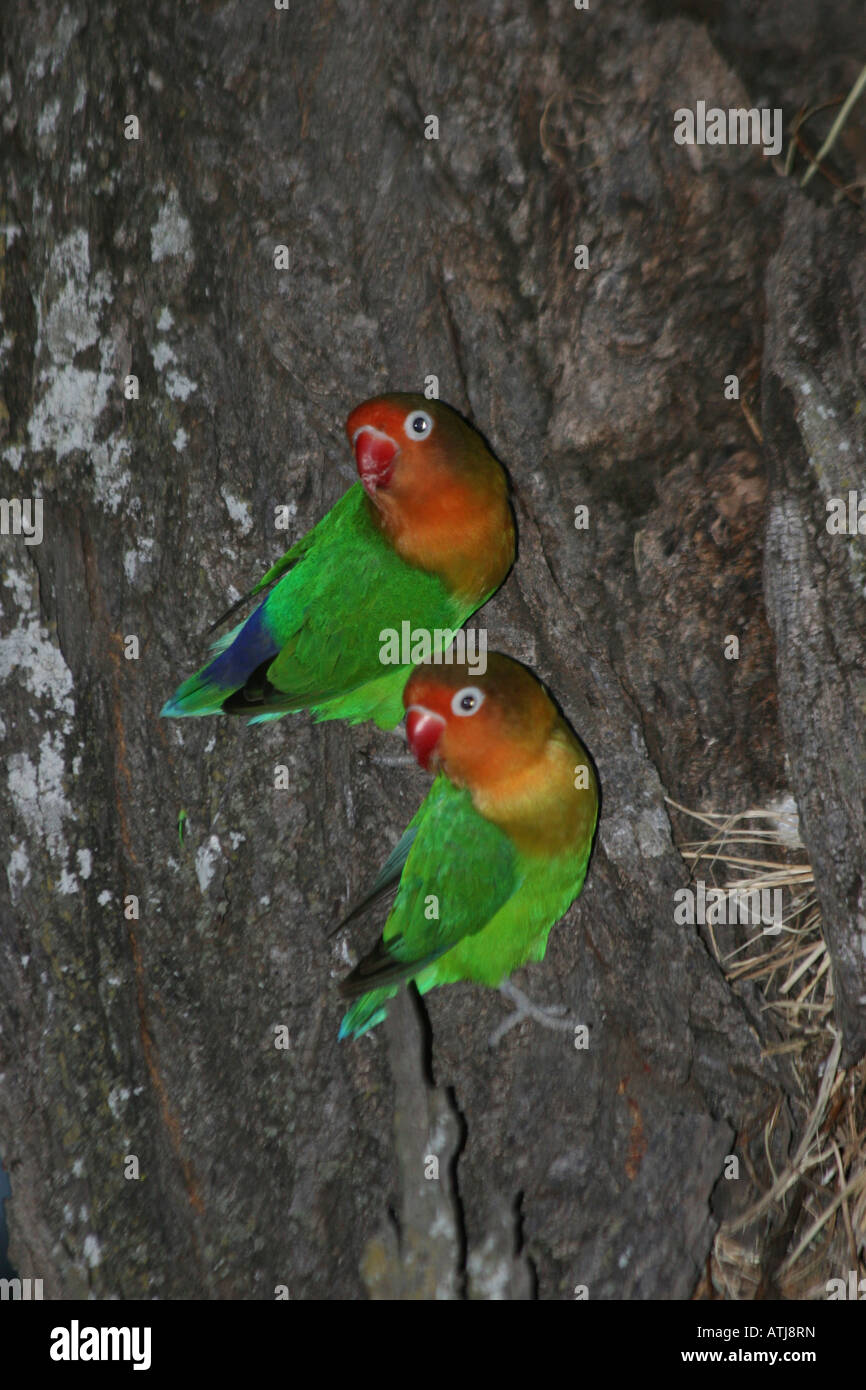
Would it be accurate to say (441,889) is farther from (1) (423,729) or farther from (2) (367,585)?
(2) (367,585)

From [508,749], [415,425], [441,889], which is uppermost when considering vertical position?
[415,425]

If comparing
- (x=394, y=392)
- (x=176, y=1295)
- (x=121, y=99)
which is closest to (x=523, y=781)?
(x=394, y=392)

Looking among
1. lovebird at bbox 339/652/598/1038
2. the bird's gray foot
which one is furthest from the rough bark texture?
lovebird at bbox 339/652/598/1038

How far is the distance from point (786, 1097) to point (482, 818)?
3.57ft

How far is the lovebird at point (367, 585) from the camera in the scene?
2234 mm

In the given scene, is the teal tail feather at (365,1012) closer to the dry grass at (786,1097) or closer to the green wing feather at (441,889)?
the green wing feather at (441,889)

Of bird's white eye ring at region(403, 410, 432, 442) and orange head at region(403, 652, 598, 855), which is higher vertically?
bird's white eye ring at region(403, 410, 432, 442)

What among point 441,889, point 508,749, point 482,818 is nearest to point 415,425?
point 508,749

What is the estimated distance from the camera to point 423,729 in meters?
2.33

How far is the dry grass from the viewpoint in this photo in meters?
2.47

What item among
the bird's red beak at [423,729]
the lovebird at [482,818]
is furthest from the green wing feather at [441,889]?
the bird's red beak at [423,729]

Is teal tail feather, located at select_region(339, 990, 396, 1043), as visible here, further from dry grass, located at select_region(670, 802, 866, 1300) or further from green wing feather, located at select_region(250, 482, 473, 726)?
dry grass, located at select_region(670, 802, 866, 1300)
